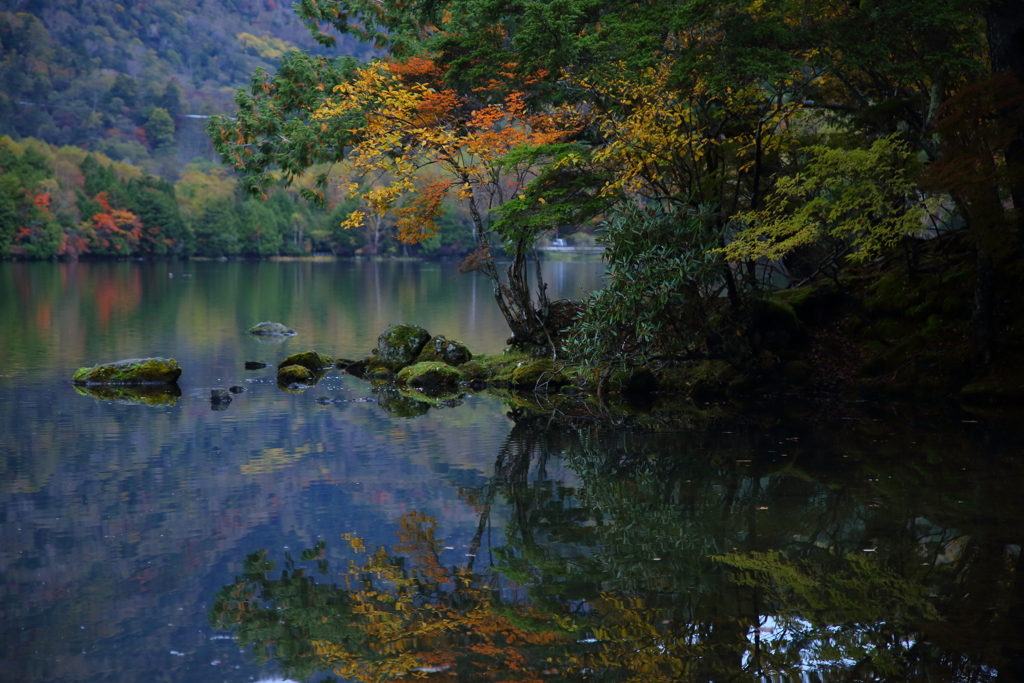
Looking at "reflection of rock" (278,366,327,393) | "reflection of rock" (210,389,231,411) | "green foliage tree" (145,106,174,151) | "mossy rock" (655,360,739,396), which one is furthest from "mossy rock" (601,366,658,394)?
"green foliage tree" (145,106,174,151)

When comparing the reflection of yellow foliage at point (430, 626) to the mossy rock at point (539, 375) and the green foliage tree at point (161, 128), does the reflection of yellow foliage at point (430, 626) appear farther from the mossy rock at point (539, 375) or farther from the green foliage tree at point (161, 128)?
the green foliage tree at point (161, 128)

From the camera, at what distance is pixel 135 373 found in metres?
17.4

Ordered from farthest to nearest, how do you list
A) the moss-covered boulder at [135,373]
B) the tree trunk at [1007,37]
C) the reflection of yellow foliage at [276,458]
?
the moss-covered boulder at [135,373] → the tree trunk at [1007,37] → the reflection of yellow foliage at [276,458]

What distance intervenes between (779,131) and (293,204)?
74652mm

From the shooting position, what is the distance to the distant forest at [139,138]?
69.8 meters

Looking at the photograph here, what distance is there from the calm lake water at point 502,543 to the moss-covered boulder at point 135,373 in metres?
1.81

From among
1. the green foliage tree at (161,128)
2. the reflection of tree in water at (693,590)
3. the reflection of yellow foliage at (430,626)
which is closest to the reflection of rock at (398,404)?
the reflection of tree in water at (693,590)

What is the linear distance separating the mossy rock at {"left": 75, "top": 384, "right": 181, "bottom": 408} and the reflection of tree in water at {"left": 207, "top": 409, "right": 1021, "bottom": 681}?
26.3ft

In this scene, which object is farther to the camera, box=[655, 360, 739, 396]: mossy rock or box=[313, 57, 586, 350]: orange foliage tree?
box=[313, 57, 586, 350]: orange foliage tree

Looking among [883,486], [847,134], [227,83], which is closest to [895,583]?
[883,486]

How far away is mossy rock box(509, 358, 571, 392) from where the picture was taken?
1764cm

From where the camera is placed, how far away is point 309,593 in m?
6.53

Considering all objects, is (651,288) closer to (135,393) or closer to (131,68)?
(135,393)

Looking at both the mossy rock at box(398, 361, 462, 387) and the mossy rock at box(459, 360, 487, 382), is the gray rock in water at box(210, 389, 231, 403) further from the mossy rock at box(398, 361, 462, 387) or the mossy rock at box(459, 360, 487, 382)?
the mossy rock at box(459, 360, 487, 382)
